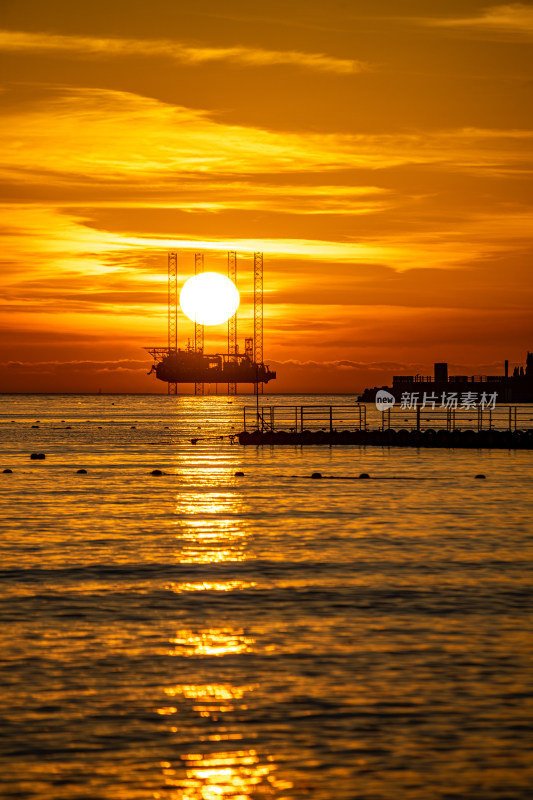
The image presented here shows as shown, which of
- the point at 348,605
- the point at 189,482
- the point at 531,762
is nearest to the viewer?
the point at 531,762

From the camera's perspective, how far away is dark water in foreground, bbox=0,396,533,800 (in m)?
11.2

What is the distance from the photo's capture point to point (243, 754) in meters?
11.7

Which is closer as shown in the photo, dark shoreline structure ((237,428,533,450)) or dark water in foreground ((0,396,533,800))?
dark water in foreground ((0,396,533,800))

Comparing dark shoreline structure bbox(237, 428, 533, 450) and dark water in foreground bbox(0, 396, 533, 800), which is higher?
dark water in foreground bbox(0, 396, 533, 800)

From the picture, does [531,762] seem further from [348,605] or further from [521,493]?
[521,493]

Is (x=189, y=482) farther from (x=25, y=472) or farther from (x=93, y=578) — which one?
(x=93, y=578)

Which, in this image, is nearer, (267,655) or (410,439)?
(267,655)

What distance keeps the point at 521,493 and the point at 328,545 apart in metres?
20.0

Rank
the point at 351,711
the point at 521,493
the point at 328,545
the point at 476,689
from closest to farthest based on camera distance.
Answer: the point at 351,711
the point at 476,689
the point at 328,545
the point at 521,493

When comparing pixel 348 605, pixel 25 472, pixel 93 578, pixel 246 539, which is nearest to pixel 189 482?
pixel 25 472

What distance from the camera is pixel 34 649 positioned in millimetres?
16766

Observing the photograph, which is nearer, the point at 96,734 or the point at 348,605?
the point at 96,734

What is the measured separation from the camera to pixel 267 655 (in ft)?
53.6

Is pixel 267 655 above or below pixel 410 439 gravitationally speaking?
above
